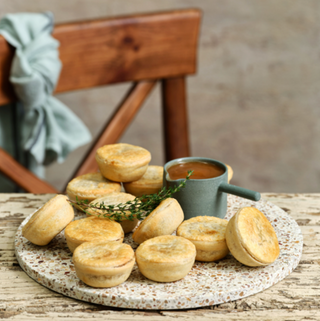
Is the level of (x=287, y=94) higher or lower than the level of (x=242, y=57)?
lower

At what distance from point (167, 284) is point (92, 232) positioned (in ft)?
0.79

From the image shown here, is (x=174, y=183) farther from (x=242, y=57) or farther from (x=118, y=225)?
(x=242, y=57)

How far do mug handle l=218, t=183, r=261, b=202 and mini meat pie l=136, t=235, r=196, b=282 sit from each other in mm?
249

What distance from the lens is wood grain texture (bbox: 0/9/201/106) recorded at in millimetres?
2086

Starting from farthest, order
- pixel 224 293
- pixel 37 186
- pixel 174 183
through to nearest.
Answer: pixel 37 186, pixel 174 183, pixel 224 293

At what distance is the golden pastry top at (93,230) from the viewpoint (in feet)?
3.38

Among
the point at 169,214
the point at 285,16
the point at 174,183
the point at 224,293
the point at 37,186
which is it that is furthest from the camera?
the point at 285,16

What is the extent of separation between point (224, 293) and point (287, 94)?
295cm

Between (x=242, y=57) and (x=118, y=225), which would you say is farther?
(x=242, y=57)

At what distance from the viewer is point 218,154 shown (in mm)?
3654

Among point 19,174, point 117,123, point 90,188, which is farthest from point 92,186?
point 117,123

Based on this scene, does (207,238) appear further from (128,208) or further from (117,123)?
(117,123)

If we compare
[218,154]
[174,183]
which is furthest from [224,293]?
[218,154]

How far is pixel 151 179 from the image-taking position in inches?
54.6
